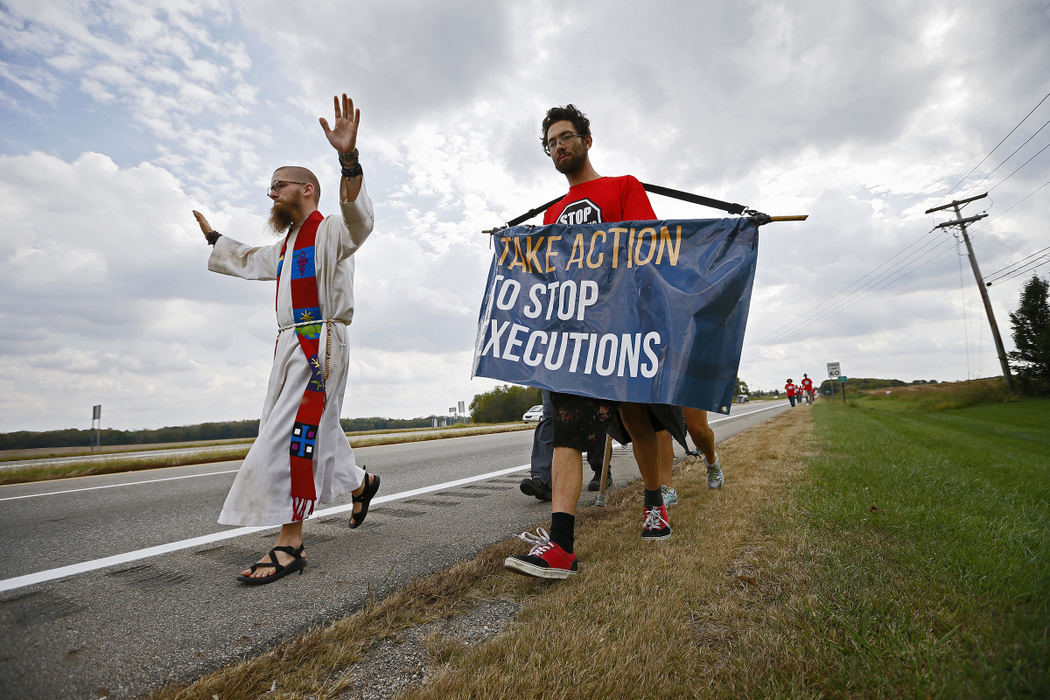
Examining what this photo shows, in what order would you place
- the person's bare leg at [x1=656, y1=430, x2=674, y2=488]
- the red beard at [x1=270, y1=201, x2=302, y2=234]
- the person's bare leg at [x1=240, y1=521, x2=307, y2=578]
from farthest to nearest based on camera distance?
the person's bare leg at [x1=656, y1=430, x2=674, y2=488]
the red beard at [x1=270, y1=201, x2=302, y2=234]
the person's bare leg at [x1=240, y1=521, x2=307, y2=578]

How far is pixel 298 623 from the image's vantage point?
1809 millimetres

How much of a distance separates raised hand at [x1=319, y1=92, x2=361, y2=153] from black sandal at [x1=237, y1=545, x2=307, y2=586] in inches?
80.5

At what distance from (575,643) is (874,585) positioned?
1114mm

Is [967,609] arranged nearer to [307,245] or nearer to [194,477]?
[307,245]

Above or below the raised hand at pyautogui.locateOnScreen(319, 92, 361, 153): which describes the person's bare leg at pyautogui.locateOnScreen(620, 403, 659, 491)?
below

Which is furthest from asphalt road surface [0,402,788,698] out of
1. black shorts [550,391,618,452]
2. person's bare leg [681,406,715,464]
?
black shorts [550,391,618,452]

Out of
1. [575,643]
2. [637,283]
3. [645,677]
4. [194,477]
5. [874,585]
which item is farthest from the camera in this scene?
[194,477]

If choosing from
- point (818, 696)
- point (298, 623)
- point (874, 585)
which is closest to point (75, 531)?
point (298, 623)

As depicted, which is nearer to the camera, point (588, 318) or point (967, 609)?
point (967, 609)

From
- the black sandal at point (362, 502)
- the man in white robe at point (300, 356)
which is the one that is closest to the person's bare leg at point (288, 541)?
the man in white robe at point (300, 356)

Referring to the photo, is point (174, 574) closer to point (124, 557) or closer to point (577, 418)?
point (124, 557)

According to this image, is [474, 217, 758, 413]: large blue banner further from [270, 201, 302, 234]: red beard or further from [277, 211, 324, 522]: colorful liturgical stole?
[270, 201, 302, 234]: red beard

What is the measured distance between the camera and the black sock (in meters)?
2.30

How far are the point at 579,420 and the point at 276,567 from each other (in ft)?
5.20
